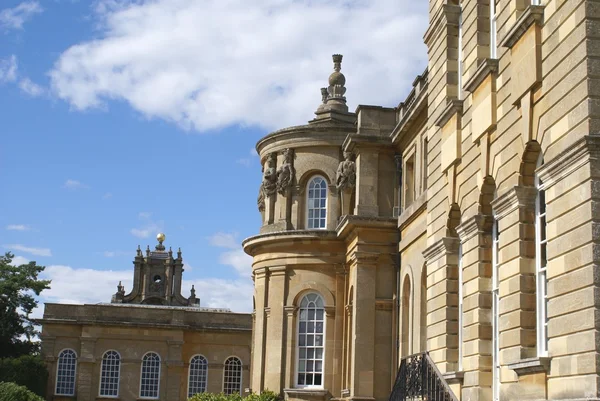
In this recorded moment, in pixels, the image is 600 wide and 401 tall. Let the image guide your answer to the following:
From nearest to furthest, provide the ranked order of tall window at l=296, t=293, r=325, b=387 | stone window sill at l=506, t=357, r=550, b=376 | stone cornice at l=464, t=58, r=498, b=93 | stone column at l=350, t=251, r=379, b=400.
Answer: stone window sill at l=506, t=357, r=550, b=376
stone cornice at l=464, t=58, r=498, b=93
stone column at l=350, t=251, r=379, b=400
tall window at l=296, t=293, r=325, b=387

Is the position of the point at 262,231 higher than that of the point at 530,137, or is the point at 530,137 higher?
the point at 262,231

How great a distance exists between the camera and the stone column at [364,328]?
2533cm

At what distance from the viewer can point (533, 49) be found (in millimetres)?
11297

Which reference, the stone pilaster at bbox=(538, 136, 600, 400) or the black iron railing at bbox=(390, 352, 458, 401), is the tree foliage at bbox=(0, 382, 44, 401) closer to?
the black iron railing at bbox=(390, 352, 458, 401)

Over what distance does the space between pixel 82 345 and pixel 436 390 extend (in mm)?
37689

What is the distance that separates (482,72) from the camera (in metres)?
13.3

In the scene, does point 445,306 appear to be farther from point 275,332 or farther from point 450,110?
point 275,332

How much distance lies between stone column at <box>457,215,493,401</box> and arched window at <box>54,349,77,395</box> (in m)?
38.8

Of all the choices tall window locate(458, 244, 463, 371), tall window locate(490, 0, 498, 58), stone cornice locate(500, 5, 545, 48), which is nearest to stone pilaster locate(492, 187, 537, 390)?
stone cornice locate(500, 5, 545, 48)

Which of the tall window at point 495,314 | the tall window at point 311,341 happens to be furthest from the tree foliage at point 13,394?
the tall window at point 495,314

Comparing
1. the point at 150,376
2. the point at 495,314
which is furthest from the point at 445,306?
the point at 150,376

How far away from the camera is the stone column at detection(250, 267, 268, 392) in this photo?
94.7ft

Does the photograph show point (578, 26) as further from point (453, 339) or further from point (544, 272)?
point (453, 339)

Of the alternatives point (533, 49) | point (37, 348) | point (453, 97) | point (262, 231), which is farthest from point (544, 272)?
point (37, 348)
